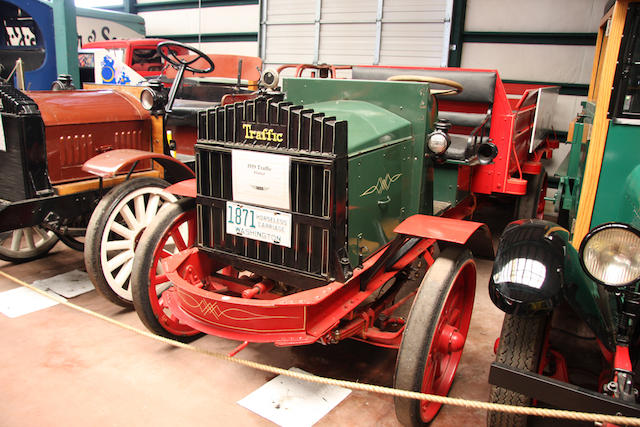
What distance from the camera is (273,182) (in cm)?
227

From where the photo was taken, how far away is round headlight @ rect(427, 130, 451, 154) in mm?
2709

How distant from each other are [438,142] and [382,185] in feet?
1.43

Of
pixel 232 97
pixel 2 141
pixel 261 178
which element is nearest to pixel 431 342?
pixel 261 178

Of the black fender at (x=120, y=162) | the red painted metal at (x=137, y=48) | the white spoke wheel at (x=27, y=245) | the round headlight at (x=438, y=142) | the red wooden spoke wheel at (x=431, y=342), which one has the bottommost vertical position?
the white spoke wheel at (x=27, y=245)

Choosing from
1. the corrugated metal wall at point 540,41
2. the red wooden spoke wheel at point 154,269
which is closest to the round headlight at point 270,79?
the red wooden spoke wheel at point 154,269

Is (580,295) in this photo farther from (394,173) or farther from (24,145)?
(24,145)

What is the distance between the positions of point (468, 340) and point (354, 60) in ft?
21.6

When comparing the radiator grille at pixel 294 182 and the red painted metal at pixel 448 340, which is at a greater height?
the radiator grille at pixel 294 182

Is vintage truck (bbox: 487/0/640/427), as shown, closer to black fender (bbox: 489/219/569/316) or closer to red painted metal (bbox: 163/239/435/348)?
black fender (bbox: 489/219/569/316)

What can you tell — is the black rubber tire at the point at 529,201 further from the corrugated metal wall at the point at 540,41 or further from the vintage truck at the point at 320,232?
the corrugated metal wall at the point at 540,41

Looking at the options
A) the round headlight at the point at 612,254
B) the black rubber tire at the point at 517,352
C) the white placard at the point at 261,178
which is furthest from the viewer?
the white placard at the point at 261,178

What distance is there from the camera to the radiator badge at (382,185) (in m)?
2.46

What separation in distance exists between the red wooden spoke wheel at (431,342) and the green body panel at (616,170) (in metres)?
0.75

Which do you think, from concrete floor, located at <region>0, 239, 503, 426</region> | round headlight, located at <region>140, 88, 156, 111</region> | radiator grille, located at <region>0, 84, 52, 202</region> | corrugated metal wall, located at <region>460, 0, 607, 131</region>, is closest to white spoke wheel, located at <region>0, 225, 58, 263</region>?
radiator grille, located at <region>0, 84, 52, 202</region>
